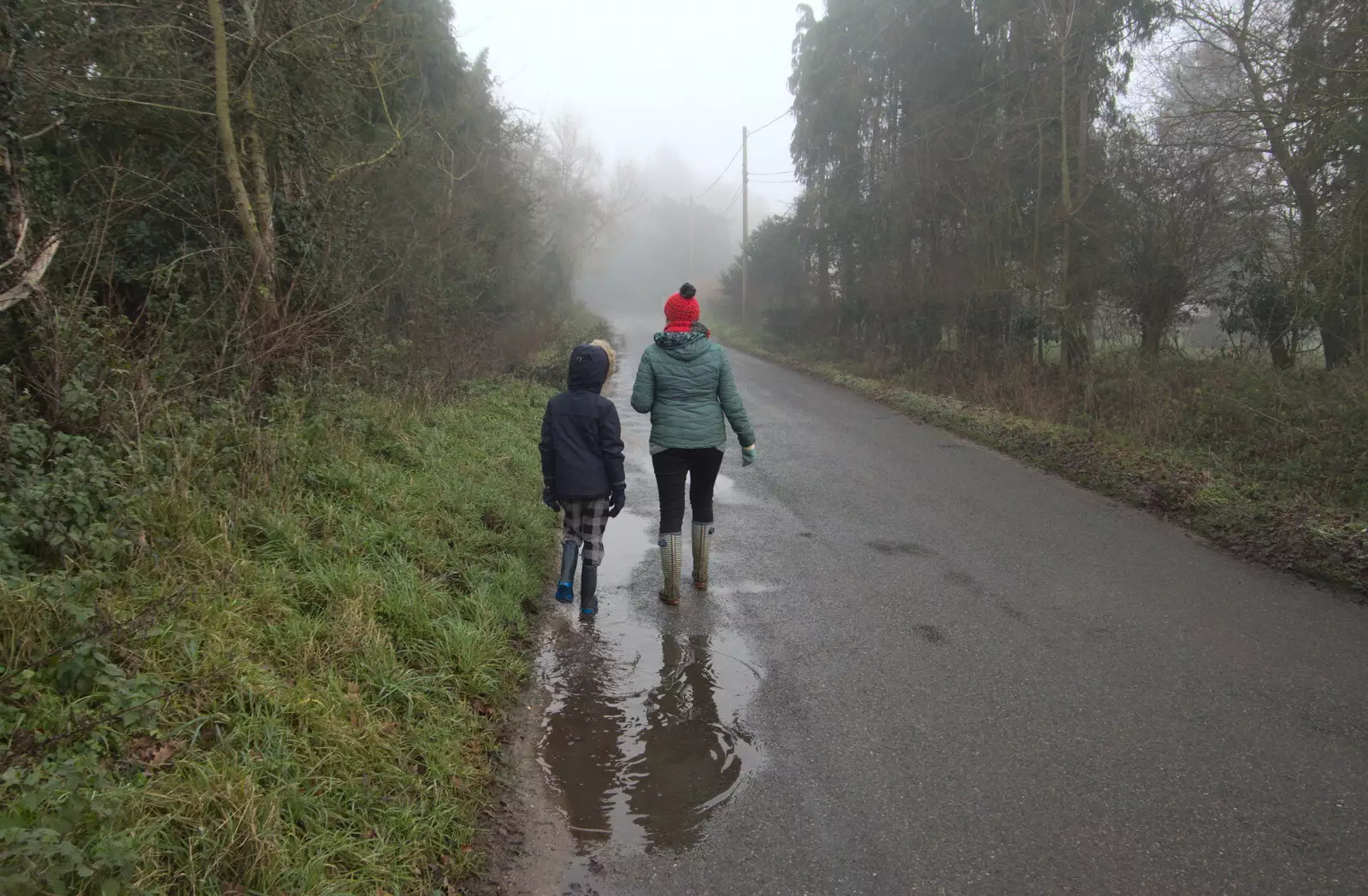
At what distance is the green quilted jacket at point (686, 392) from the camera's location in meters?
5.44

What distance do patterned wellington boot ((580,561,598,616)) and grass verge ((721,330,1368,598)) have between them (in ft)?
16.4

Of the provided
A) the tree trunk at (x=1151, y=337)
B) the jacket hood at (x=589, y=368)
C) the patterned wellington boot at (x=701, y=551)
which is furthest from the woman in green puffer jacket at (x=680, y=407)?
the tree trunk at (x=1151, y=337)

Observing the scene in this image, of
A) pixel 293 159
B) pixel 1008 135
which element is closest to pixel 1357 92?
pixel 1008 135

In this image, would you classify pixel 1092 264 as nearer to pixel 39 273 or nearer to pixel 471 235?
pixel 471 235

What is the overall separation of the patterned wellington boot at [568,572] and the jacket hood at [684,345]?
1.42 metres

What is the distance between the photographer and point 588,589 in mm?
5145

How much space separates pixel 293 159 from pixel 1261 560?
9.77 metres

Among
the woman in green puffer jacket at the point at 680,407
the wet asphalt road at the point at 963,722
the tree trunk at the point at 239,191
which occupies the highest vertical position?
the tree trunk at the point at 239,191

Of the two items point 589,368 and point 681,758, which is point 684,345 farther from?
point 681,758

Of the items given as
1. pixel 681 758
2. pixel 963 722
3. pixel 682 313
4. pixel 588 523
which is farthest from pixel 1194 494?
pixel 681 758

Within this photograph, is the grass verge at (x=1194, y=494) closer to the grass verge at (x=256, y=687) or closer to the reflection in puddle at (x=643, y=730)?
the reflection in puddle at (x=643, y=730)

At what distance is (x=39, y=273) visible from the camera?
4738 millimetres

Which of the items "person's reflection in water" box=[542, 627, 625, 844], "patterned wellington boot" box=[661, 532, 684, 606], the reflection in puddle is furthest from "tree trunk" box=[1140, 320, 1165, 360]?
"person's reflection in water" box=[542, 627, 625, 844]

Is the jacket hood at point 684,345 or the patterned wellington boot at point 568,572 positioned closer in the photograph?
the patterned wellington boot at point 568,572
